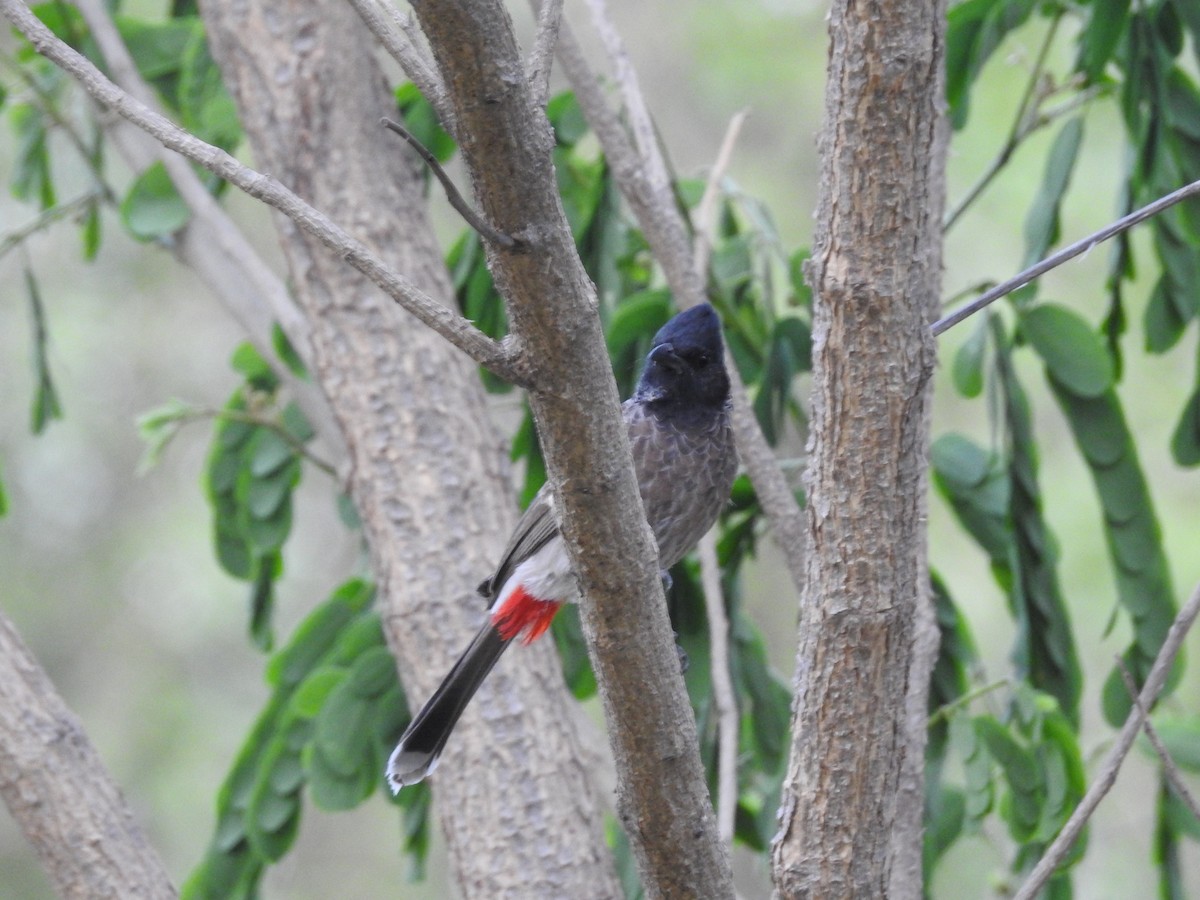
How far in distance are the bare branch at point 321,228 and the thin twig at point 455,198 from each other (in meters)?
0.10

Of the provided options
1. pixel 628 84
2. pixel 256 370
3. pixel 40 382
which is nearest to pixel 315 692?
pixel 256 370

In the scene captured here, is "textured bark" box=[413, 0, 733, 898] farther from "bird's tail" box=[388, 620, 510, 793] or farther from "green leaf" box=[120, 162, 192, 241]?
"green leaf" box=[120, 162, 192, 241]

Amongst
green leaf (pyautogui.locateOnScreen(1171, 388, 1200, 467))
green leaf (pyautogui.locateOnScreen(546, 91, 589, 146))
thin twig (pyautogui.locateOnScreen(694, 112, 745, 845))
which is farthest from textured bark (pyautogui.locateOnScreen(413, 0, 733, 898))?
green leaf (pyautogui.locateOnScreen(546, 91, 589, 146))

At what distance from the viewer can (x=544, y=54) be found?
4.25 feet

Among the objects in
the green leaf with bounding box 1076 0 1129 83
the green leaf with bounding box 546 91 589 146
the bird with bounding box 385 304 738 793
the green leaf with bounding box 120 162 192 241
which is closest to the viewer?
the green leaf with bounding box 1076 0 1129 83

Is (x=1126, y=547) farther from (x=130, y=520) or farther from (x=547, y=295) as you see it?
(x=130, y=520)

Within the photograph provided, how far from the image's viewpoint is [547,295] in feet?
3.85

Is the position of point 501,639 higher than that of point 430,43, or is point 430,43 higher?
point 430,43

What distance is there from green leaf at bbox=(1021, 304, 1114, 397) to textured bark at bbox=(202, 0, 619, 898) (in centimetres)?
101

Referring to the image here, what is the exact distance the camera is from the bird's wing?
2.31 metres

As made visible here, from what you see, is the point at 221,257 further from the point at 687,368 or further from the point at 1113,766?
the point at 1113,766

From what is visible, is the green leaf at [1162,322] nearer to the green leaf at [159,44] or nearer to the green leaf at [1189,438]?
the green leaf at [1189,438]

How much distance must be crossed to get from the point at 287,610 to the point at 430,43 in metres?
7.48

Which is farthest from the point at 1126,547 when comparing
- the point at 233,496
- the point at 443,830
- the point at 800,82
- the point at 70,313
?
the point at 70,313
